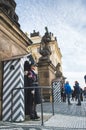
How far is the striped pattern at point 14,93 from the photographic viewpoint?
6.86 m

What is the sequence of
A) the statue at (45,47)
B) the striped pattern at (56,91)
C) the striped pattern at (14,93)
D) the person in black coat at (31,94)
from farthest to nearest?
the statue at (45,47) < the striped pattern at (56,91) < the person in black coat at (31,94) < the striped pattern at (14,93)

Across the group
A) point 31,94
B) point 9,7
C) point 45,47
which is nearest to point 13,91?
point 31,94

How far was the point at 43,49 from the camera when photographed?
1916 centimetres

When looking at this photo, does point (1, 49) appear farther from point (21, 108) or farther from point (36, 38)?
point (36, 38)

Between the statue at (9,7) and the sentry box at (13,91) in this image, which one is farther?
the statue at (9,7)

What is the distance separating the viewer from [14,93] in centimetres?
703

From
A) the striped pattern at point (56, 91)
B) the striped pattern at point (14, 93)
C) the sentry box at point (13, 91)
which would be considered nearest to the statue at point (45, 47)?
the striped pattern at point (56, 91)

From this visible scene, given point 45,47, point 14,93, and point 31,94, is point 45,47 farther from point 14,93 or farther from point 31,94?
point 14,93

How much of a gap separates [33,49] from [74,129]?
61205mm

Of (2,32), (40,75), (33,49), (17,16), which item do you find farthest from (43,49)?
(33,49)

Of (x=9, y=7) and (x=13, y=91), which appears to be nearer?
(x=13, y=91)

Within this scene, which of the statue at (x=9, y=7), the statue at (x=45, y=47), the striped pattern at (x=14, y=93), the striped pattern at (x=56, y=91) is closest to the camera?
the striped pattern at (x=14, y=93)

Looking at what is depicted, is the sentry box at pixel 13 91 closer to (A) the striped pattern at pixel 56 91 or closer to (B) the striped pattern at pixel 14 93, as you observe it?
(B) the striped pattern at pixel 14 93

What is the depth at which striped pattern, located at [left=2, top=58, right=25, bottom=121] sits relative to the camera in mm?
6859
